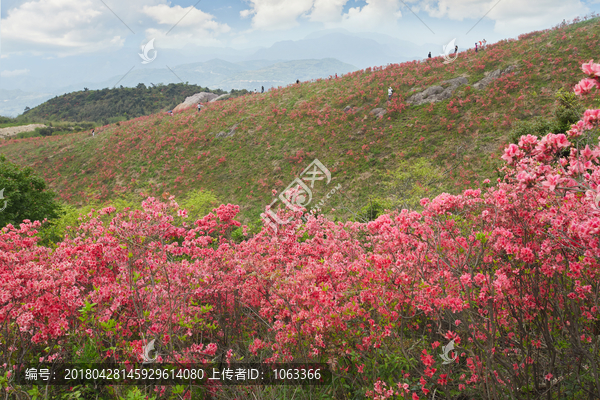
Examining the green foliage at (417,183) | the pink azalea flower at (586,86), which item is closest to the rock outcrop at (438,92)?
the green foliage at (417,183)

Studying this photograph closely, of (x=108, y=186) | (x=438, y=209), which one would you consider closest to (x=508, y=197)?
(x=438, y=209)

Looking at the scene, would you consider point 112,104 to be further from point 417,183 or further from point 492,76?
point 417,183

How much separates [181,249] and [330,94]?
23488mm

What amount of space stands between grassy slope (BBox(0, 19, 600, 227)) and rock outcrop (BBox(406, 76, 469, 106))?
0.57m

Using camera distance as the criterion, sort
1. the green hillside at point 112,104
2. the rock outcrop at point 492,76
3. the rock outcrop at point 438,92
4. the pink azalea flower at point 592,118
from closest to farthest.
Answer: the pink azalea flower at point 592,118
the rock outcrop at point 492,76
the rock outcrop at point 438,92
the green hillside at point 112,104

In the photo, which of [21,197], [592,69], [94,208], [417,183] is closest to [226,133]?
[94,208]

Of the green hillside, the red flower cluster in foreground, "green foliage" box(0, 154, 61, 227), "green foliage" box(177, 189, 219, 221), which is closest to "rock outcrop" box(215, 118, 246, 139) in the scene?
"green foliage" box(177, 189, 219, 221)

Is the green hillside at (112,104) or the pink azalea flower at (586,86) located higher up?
the green hillside at (112,104)

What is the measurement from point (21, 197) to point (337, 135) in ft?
58.4

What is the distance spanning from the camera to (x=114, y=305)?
163 inches

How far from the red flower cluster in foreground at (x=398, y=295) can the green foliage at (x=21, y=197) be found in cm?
1021

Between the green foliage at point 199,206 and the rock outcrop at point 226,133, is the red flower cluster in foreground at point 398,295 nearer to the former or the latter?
the green foliage at point 199,206

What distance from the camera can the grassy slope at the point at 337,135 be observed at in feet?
55.8

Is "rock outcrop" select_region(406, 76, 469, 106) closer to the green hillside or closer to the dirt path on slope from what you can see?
the green hillside
